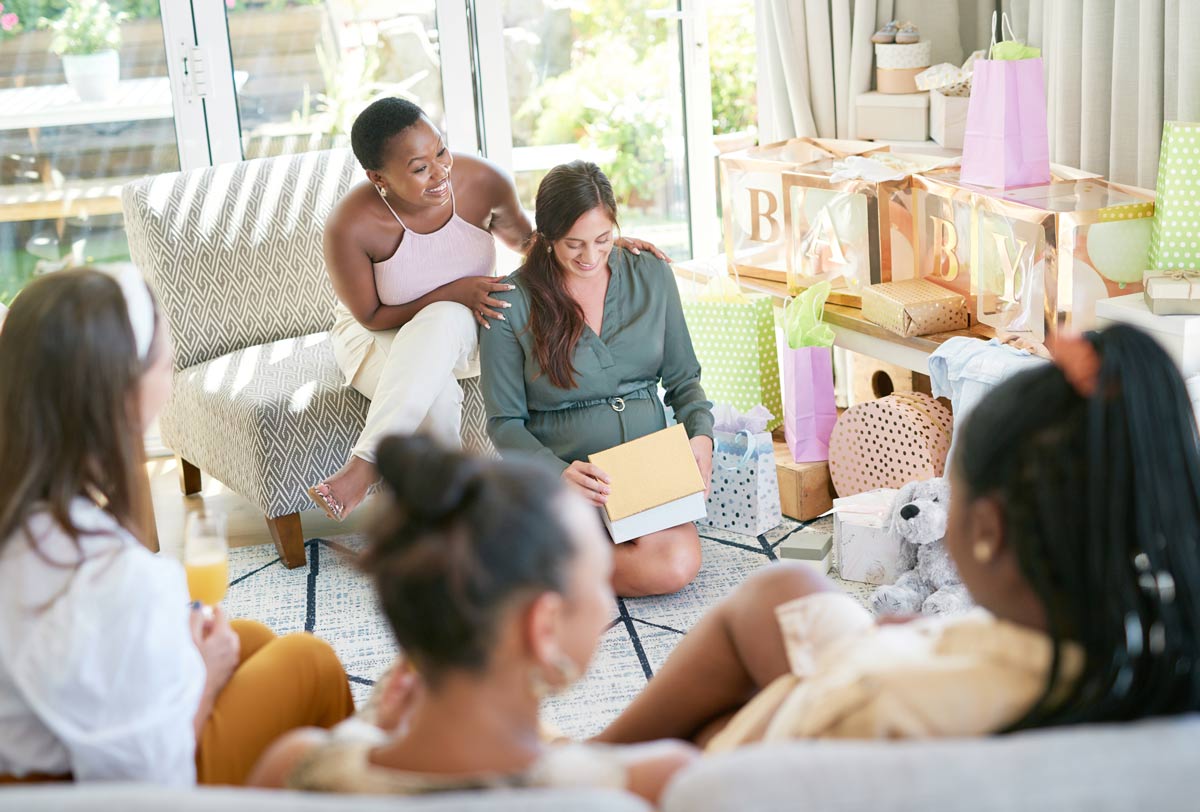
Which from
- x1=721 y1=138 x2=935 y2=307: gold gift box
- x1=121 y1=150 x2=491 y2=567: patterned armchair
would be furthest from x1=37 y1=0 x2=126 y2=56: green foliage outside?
x1=721 y1=138 x2=935 y2=307: gold gift box

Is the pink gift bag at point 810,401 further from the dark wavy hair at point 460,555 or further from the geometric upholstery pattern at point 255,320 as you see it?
the dark wavy hair at point 460,555

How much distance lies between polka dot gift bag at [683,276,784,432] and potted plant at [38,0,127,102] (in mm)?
1910

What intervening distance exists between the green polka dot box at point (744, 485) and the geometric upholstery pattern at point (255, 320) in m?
0.61

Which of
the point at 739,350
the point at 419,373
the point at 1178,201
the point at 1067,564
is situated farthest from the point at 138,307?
the point at 739,350

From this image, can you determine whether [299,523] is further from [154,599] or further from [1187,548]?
[1187,548]

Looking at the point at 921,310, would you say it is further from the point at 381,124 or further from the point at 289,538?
the point at 289,538

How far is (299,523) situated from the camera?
302cm

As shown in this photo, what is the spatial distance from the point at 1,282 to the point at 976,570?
3513mm

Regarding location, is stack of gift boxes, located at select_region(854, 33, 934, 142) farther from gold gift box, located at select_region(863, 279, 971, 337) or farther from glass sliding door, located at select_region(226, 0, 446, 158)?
glass sliding door, located at select_region(226, 0, 446, 158)

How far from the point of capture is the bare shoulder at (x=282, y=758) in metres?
1.15

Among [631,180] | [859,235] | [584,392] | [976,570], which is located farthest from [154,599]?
[631,180]

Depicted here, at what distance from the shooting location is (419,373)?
2814 mm

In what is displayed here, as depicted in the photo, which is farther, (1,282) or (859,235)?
(1,282)

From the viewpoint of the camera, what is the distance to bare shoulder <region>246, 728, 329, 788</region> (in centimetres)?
115
